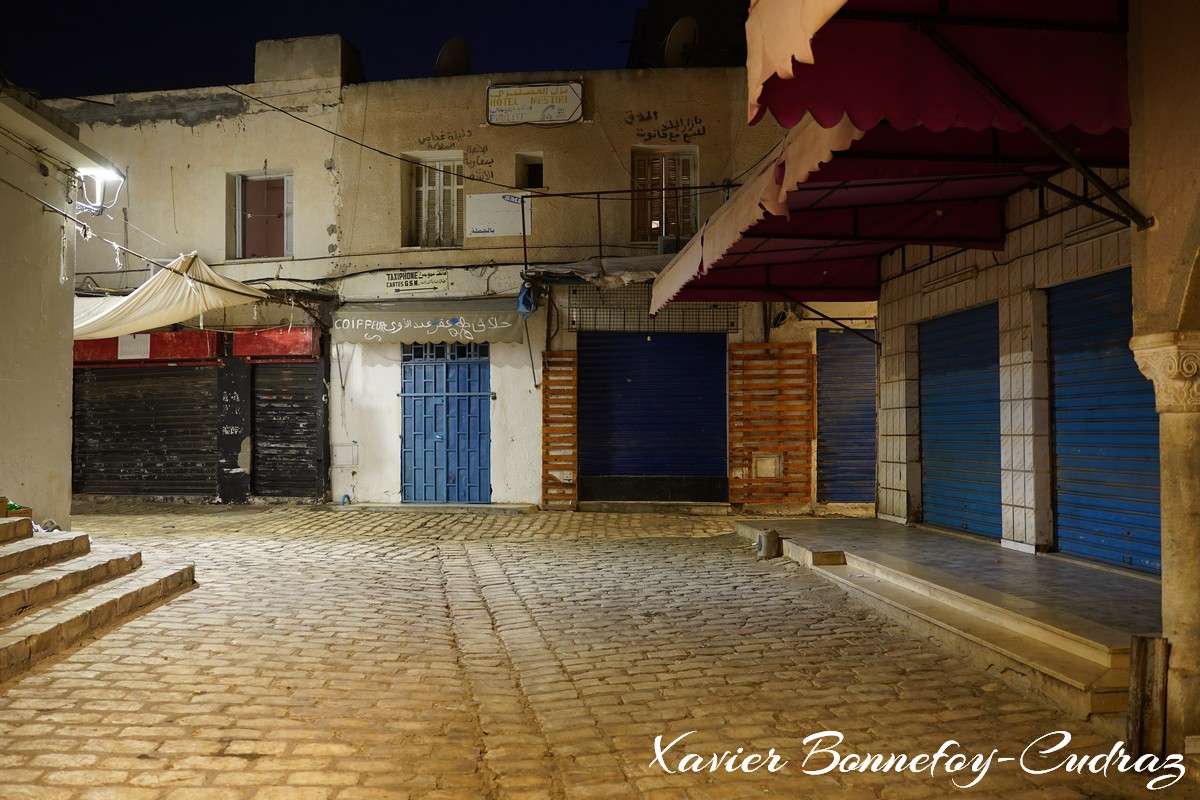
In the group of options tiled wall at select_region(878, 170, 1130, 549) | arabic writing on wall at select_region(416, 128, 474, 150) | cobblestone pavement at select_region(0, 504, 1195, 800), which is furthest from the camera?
arabic writing on wall at select_region(416, 128, 474, 150)

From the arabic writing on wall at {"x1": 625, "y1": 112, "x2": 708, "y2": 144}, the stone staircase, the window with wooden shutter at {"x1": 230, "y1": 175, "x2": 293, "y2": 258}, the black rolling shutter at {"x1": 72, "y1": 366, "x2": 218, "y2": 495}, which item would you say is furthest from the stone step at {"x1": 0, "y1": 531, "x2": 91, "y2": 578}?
the arabic writing on wall at {"x1": 625, "y1": 112, "x2": 708, "y2": 144}

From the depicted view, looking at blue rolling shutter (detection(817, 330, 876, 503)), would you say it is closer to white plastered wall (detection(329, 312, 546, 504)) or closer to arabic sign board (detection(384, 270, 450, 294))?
white plastered wall (detection(329, 312, 546, 504))

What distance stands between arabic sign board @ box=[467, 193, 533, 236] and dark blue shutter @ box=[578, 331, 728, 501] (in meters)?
2.35

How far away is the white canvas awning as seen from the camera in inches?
478

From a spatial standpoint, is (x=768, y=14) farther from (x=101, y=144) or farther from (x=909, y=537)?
(x=101, y=144)

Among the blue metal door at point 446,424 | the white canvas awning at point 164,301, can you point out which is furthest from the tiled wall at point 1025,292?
the white canvas awning at point 164,301

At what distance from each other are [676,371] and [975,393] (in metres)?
6.37

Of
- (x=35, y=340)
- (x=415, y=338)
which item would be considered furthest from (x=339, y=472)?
(x=35, y=340)

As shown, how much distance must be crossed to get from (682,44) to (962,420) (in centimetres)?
1009

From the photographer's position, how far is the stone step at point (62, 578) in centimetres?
590

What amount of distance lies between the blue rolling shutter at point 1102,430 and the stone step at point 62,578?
8722 mm

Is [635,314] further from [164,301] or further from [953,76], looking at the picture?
[953,76]

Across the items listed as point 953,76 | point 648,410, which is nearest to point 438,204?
point 648,410

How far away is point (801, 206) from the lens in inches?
290
